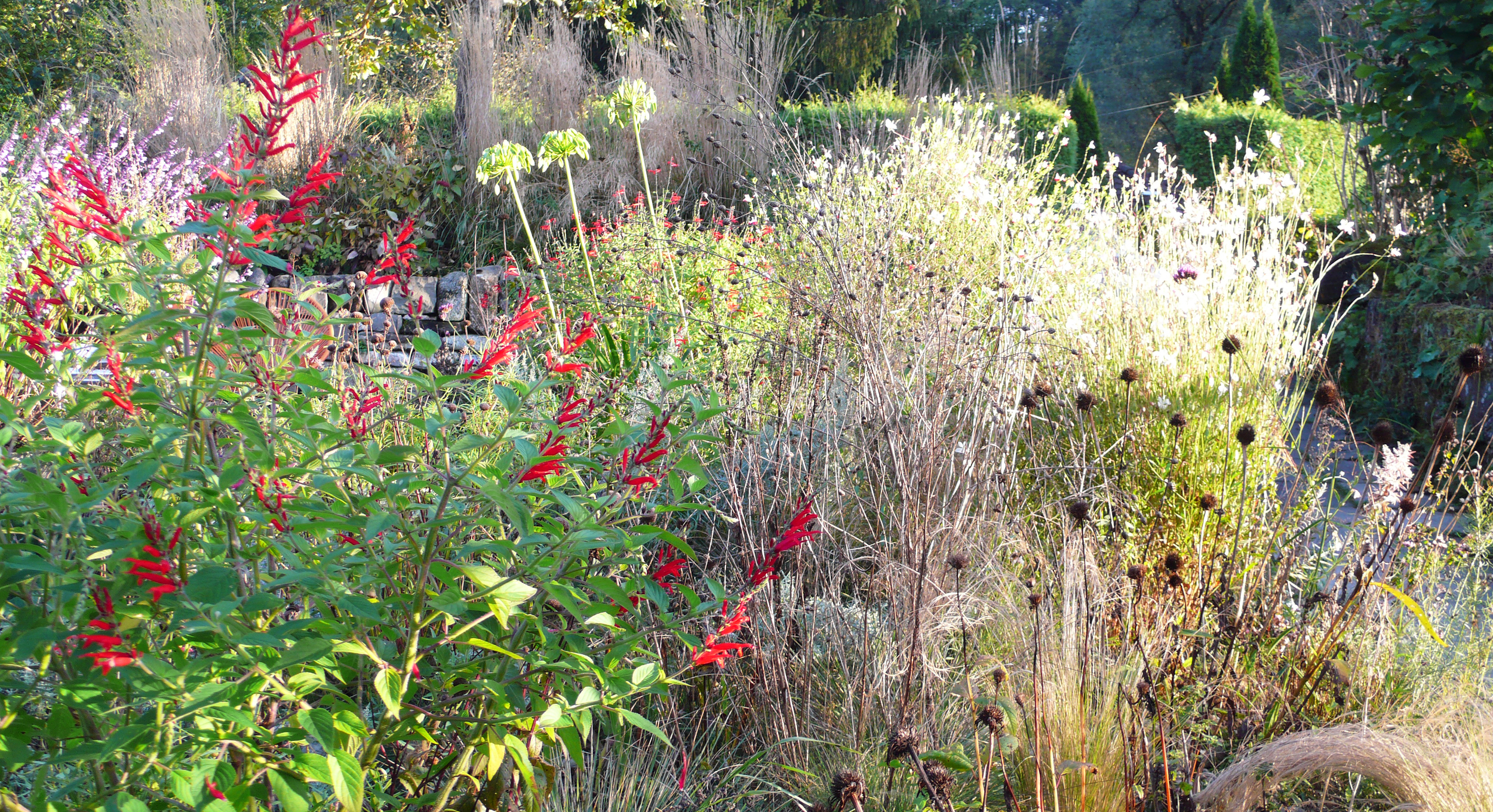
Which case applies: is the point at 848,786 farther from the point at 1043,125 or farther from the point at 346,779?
the point at 1043,125

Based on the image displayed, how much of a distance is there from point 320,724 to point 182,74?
902 cm

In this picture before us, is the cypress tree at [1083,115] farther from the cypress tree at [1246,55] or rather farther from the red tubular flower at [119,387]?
the red tubular flower at [119,387]

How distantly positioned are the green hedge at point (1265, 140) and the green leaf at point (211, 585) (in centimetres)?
700

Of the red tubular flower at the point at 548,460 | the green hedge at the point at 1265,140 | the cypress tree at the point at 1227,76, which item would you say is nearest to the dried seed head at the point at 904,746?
the red tubular flower at the point at 548,460

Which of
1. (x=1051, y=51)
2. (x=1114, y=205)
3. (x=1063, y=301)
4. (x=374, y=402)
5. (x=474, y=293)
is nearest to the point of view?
(x=374, y=402)

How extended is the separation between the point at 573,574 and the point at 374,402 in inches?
20.7

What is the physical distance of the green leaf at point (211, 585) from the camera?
3.04 feet

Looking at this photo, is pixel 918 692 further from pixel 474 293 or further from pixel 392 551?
pixel 474 293

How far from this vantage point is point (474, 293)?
6.32m

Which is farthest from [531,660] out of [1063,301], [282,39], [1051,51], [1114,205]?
[1051,51]

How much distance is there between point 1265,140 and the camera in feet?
35.0

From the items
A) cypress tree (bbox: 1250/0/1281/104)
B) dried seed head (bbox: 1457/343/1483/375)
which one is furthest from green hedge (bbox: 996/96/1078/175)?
dried seed head (bbox: 1457/343/1483/375)

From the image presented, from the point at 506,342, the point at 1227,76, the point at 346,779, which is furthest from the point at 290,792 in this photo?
the point at 1227,76

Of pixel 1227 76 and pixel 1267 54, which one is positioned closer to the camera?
pixel 1267 54
